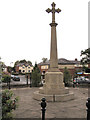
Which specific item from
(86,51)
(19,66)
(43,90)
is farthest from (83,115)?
(19,66)

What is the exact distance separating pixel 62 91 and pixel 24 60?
348 ft

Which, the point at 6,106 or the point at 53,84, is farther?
the point at 53,84

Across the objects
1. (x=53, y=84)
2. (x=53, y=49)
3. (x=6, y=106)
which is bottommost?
(x=6, y=106)

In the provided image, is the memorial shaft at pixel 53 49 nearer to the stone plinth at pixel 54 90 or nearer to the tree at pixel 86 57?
the stone plinth at pixel 54 90

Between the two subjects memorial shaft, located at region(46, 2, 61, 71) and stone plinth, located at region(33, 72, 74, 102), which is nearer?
stone plinth, located at region(33, 72, 74, 102)

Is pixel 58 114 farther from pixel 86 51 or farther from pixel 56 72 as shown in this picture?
pixel 86 51

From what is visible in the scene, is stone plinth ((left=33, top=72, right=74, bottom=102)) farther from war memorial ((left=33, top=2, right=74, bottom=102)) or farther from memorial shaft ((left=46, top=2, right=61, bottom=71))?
memorial shaft ((left=46, top=2, right=61, bottom=71))

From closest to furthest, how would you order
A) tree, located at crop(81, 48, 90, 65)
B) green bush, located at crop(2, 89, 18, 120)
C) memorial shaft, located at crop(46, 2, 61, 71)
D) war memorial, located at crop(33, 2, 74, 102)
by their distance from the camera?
green bush, located at crop(2, 89, 18, 120)
war memorial, located at crop(33, 2, 74, 102)
memorial shaft, located at crop(46, 2, 61, 71)
tree, located at crop(81, 48, 90, 65)

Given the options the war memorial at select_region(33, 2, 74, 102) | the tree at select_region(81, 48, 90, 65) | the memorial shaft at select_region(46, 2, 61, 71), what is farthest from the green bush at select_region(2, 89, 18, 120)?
the tree at select_region(81, 48, 90, 65)

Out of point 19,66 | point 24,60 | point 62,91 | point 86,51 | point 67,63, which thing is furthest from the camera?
point 24,60

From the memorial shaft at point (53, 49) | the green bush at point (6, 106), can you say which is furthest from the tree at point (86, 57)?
the green bush at point (6, 106)

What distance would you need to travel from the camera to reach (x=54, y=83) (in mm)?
9148

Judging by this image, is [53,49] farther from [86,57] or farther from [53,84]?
[86,57]

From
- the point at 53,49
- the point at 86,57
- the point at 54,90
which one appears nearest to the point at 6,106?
the point at 54,90
